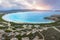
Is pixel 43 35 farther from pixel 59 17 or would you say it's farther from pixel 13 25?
pixel 59 17

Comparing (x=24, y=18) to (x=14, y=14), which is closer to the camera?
(x=24, y=18)

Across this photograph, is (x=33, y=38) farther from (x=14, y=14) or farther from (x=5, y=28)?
(x=14, y=14)

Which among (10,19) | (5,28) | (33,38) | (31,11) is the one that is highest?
(31,11)

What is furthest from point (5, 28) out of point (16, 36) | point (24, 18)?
point (24, 18)

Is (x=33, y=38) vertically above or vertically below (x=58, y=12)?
below

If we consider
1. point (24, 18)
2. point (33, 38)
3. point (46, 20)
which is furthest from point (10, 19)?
point (33, 38)

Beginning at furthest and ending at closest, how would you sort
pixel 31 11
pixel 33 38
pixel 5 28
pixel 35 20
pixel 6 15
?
pixel 31 11 → pixel 6 15 → pixel 35 20 → pixel 5 28 → pixel 33 38

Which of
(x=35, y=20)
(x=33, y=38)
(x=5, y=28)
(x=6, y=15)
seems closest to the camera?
(x=33, y=38)

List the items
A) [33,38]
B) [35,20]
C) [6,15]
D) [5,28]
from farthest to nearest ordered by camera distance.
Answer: [6,15]
[35,20]
[5,28]
[33,38]

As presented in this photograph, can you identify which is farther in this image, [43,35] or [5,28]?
[5,28]
